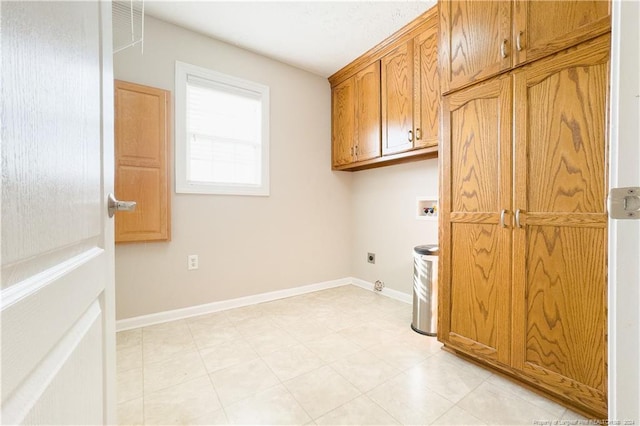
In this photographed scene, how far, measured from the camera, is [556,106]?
1.24 m

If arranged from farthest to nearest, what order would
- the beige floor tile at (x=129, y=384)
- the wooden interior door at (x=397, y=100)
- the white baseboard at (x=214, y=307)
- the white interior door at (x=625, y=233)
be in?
the wooden interior door at (x=397, y=100), the white baseboard at (x=214, y=307), the beige floor tile at (x=129, y=384), the white interior door at (x=625, y=233)

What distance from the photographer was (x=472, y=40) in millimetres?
1551

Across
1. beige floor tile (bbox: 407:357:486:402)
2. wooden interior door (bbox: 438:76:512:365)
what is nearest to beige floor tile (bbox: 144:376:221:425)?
beige floor tile (bbox: 407:357:486:402)

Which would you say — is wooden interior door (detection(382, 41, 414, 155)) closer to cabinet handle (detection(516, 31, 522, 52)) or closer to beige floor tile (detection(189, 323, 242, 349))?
cabinet handle (detection(516, 31, 522, 52))

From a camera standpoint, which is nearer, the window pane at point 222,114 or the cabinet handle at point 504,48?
the cabinet handle at point 504,48

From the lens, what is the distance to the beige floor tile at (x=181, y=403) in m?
1.20

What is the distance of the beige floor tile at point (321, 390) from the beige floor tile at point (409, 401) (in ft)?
0.44

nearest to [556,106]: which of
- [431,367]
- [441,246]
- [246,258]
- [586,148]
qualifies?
[586,148]

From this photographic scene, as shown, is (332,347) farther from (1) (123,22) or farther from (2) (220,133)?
(1) (123,22)

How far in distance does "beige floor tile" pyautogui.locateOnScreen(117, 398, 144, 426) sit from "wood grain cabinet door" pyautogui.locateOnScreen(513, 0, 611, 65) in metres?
2.47

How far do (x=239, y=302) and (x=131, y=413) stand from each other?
1.39 m

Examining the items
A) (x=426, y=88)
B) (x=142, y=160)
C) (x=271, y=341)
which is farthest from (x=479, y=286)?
(x=142, y=160)

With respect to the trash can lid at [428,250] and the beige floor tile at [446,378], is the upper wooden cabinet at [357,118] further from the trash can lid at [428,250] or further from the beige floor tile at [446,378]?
the beige floor tile at [446,378]

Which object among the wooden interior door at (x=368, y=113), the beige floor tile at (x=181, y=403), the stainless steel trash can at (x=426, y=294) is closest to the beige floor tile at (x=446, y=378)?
the stainless steel trash can at (x=426, y=294)
